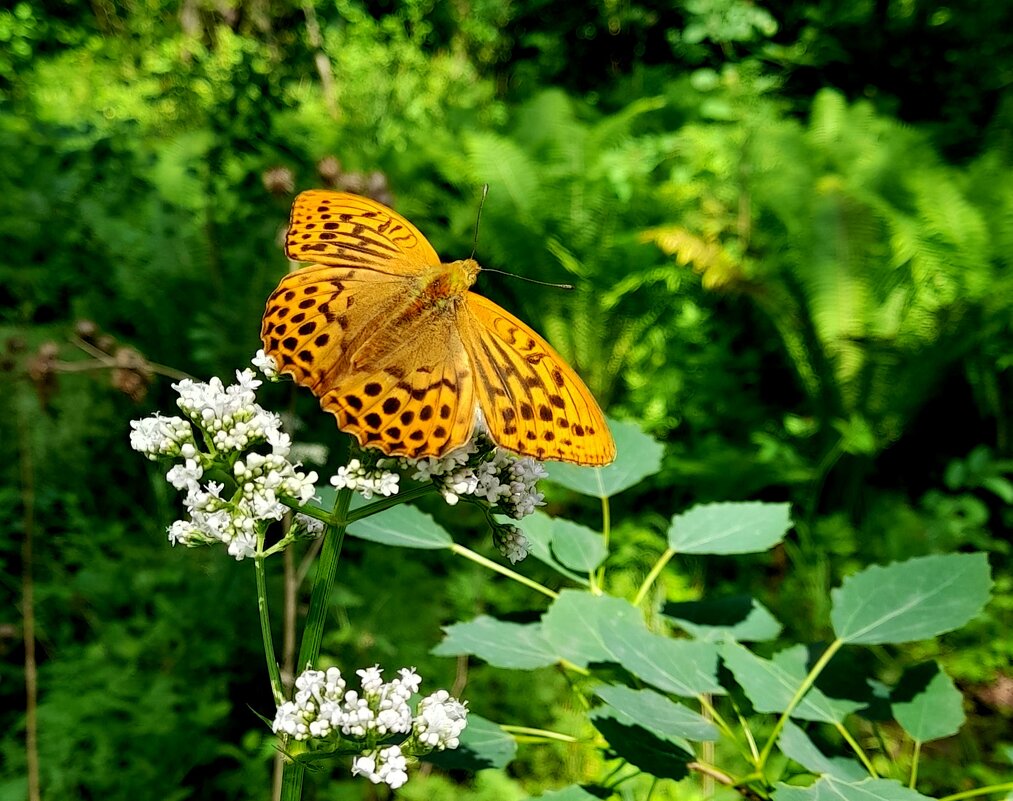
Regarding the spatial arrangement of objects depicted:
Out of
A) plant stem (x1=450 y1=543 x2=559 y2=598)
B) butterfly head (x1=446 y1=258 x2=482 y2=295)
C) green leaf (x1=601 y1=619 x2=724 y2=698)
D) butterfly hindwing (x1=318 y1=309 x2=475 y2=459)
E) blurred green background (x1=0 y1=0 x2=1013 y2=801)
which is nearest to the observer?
butterfly hindwing (x1=318 y1=309 x2=475 y2=459)

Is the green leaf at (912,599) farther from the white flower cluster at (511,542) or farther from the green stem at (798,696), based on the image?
the white flower cluster at (511,542)

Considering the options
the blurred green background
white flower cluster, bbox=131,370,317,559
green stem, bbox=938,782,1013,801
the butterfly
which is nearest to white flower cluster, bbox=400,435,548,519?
the butterfly

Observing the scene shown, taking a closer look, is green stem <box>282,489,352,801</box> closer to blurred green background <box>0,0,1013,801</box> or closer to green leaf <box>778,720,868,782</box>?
green leaf <box>778,720,868,782</box>

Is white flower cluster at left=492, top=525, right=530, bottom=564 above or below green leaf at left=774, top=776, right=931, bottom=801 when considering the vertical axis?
above

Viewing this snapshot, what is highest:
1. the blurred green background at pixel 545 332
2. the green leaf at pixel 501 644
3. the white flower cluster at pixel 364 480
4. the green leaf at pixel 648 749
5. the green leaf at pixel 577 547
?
the white flower cluster at pixel 364 480

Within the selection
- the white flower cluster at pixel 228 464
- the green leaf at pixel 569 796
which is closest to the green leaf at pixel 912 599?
the green leaf at pixel 569 796
